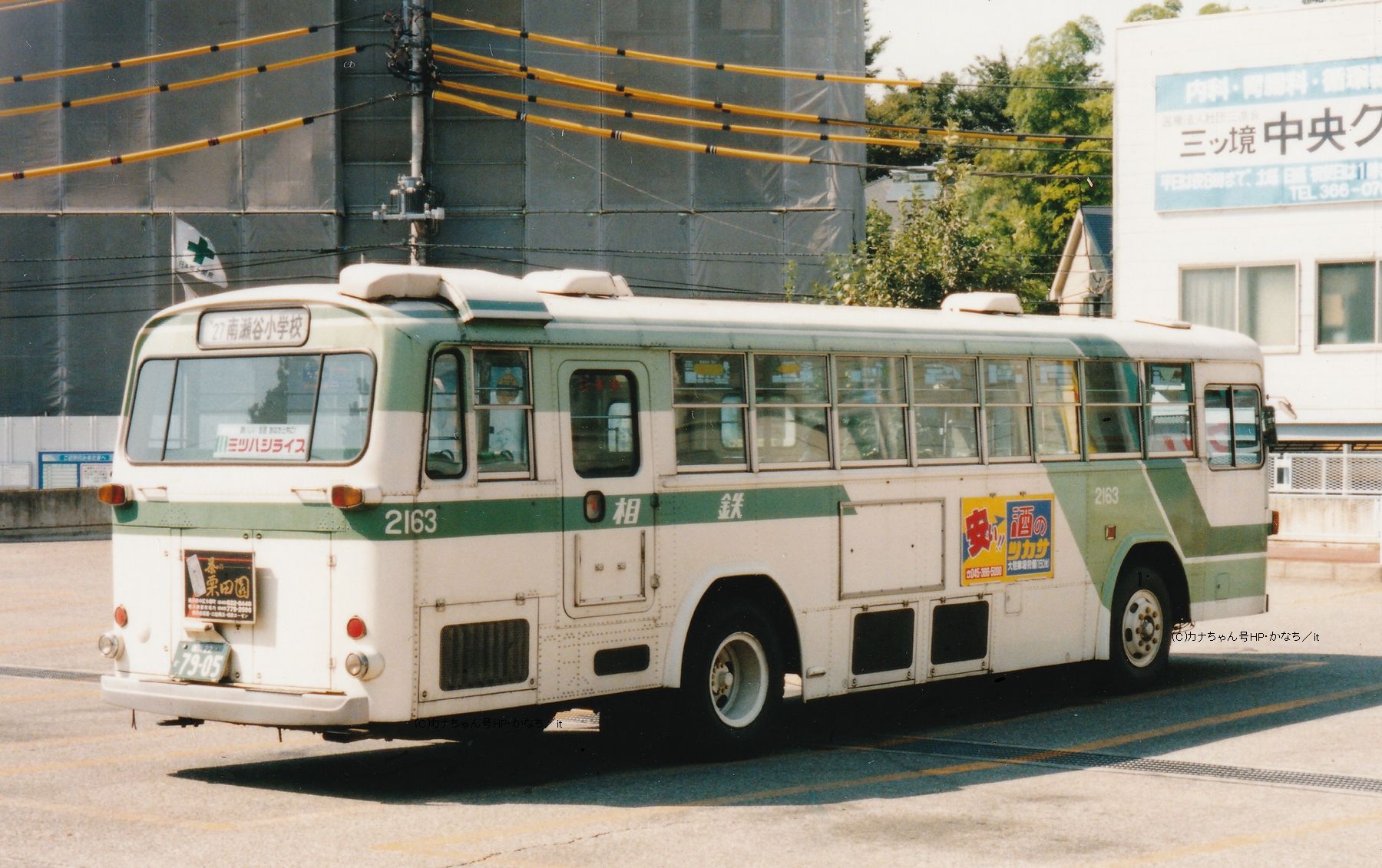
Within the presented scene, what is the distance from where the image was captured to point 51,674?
581 inches

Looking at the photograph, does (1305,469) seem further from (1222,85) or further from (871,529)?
(871,529)

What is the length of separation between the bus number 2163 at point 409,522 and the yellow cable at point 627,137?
26486 mm

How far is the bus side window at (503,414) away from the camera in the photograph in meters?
9.51

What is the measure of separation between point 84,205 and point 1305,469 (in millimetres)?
26503

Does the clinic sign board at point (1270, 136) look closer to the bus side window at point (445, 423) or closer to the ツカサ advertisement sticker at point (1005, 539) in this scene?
the ツカサ advertisement sticker at point (1005, 539)

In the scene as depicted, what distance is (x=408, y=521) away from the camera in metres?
9.08

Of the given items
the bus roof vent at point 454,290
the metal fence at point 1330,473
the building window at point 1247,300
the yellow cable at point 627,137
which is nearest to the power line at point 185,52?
the yellow cable at point 627,137

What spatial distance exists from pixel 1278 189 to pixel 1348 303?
2.58 meters

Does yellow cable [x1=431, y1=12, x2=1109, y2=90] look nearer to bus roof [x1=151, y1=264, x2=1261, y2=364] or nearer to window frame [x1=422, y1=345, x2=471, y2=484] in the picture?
bus roof [x1=151, y1=264, x2=1261, y2=364]

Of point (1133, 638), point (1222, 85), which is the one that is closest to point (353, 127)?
point (1222, 85)

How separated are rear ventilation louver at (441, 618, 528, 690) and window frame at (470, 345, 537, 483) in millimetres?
787

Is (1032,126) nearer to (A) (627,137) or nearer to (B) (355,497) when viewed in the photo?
(A) (627,137)

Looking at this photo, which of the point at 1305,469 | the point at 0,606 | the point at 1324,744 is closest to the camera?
the point at 1324,744

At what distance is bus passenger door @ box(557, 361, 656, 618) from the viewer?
32.3ft
